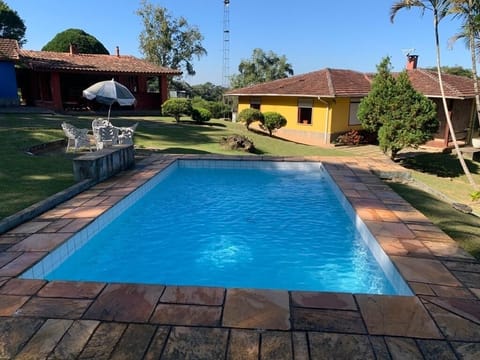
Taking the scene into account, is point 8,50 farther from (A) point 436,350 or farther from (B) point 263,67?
(B) point 263,67

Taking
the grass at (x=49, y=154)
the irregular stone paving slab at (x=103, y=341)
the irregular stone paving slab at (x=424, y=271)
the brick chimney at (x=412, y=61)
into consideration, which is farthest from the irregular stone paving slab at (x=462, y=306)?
the brick chimney at (x=412, y=61)

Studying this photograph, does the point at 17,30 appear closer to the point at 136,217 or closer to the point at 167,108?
the point at 167,108

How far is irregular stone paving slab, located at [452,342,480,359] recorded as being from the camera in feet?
8.59

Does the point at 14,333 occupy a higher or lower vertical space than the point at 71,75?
lower

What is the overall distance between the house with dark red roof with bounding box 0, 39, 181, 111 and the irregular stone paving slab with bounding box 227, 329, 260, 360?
21.6 metres

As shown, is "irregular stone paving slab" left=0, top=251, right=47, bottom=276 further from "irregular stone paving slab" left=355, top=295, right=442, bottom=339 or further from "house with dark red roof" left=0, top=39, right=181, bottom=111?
"house with dark red roof" left=0, top=39, right=181, bottom=111

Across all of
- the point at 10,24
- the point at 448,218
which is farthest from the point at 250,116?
the point at 10,24

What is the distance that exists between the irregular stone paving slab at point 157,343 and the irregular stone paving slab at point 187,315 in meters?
0.10

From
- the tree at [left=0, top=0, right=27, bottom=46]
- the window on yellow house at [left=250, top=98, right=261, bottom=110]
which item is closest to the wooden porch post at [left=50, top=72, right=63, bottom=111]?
the window on yellow house at [left=250, top=98, right=261, bottom=110]

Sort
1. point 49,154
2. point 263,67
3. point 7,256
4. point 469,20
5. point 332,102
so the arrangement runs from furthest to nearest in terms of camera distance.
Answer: point 263,67 < point 332,102 < point 469,20 < point 49,154 < point 7,256

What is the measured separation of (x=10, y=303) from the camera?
3.20 m

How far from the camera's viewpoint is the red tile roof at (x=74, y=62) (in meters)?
20.3

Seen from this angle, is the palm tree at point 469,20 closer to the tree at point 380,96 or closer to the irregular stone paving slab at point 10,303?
the tree at point 380,96

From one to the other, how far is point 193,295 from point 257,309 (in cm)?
63
